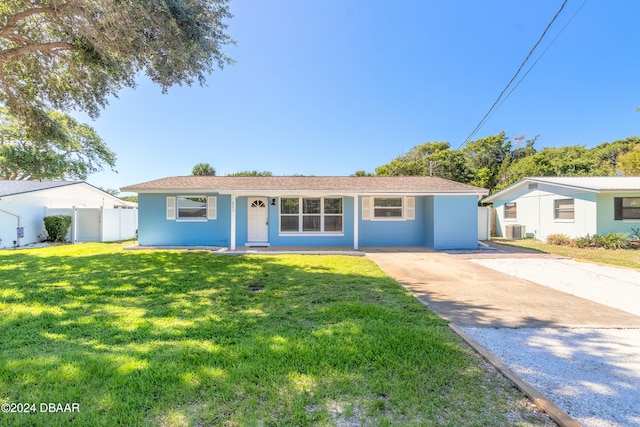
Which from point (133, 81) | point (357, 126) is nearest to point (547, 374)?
point (133, 81)

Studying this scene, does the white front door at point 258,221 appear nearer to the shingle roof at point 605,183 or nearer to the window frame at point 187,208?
the window frame at point 187,208

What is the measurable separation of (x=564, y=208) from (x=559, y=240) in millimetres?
1779

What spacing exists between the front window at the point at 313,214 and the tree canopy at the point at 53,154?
1728 cm

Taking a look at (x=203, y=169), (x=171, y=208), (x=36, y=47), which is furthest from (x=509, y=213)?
(x=203, y=169)

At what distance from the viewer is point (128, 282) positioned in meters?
6.09

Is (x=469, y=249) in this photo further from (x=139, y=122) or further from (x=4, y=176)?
(x=4, y=176)

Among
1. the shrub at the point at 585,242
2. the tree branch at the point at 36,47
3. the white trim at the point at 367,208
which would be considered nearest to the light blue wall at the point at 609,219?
the shrub at the point at 585,242

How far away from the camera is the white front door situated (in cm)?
1215

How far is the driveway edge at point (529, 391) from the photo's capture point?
2.03m

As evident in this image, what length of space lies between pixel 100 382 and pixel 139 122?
63.3 feet

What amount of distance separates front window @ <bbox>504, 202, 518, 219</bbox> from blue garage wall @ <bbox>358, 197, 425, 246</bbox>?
27.9 feet

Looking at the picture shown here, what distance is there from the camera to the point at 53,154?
22.1m

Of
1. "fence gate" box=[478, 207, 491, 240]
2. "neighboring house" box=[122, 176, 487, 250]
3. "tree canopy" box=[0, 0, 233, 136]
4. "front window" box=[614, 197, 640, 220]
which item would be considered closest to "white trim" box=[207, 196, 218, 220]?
"neighboring house" box=[122, 176, 487, 250]

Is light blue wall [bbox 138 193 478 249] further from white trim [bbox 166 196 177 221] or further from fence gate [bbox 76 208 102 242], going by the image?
fence gate [bbox 76 208 102 242]
